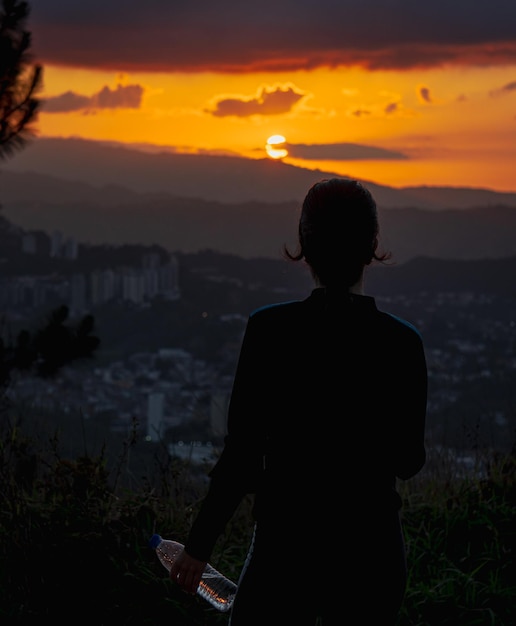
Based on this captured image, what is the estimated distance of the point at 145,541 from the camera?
5000 mm

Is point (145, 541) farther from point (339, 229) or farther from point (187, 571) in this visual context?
point (339, 229)

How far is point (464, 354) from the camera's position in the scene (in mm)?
32250

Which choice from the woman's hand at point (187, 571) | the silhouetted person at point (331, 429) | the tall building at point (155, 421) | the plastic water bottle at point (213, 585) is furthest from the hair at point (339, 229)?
the tall building at point (155, 421)

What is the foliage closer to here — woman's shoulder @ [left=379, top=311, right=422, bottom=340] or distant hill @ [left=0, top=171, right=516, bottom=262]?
woman's shoulder @ [left=379, top=311, right=422, bottom=340]

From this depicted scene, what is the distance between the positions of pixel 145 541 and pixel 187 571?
249cm

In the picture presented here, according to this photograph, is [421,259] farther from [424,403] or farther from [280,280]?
[424,403]

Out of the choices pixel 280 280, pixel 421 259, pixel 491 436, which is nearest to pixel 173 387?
pixel 280 280

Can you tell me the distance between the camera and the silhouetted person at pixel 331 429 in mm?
2357

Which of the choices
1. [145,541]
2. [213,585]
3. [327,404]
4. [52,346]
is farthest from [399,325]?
[52,346]

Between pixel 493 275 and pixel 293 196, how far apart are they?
16.6 m

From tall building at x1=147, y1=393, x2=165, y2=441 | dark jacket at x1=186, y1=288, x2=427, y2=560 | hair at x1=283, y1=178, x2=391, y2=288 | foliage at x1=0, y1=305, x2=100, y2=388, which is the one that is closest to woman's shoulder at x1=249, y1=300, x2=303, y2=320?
dark jacket at x1=186, y1=288, x2=427, y2=560

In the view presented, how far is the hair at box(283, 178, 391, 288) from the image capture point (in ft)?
7.81

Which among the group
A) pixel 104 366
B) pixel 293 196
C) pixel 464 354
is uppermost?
pixel 293 196

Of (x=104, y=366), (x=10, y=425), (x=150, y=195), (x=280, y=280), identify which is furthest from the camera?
(x=150, y=195)
